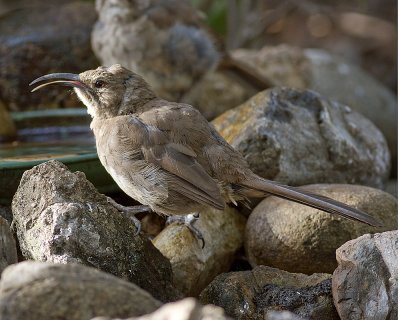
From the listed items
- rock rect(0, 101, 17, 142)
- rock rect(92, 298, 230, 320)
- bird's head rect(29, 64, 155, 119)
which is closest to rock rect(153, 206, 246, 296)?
bird's head rect(29, 64, 155, 119)

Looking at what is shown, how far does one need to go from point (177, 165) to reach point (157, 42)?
3272 mm

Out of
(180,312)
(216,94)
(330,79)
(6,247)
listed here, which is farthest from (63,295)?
(330,79)

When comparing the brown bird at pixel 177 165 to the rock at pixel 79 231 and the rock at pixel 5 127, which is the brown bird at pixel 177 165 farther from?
the rock at pixel 5 127

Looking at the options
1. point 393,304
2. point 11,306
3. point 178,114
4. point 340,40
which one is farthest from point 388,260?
point 340,40

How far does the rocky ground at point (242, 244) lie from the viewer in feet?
9.17

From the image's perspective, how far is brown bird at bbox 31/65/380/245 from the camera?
13.7 feet

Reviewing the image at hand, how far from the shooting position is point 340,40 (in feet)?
37.6

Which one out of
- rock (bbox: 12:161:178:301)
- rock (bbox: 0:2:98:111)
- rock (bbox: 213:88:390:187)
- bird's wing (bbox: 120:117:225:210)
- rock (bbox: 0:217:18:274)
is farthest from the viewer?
rock (bbox: 0:2:98:111)

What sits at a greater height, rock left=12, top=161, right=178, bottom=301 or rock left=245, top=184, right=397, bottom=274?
rock left=12, top=161, right=178, bottom=301

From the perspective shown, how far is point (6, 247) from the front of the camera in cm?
365

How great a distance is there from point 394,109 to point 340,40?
12.3ft

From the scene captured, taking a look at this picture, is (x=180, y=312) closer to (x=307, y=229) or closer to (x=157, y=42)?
(x=307, y=229)

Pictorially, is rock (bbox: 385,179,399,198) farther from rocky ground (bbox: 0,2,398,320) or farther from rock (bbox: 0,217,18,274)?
rock (bbox: 0,217,18,274)

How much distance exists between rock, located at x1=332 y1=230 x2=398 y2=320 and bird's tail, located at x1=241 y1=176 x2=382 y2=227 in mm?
245
